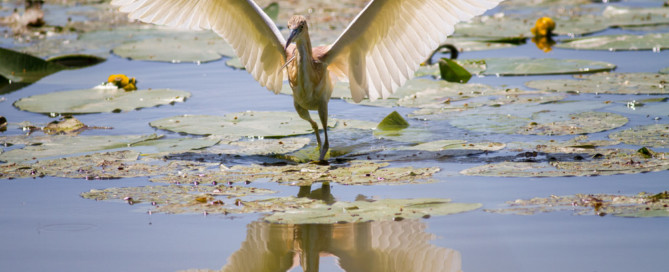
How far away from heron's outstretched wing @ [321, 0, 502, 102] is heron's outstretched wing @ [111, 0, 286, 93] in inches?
16.2

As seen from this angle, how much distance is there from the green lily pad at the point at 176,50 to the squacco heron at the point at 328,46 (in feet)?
9.84

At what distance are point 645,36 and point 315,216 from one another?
5.84 metres

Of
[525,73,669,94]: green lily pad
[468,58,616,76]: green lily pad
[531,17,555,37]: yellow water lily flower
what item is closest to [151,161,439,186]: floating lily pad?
[525,73,669,94]: green lily pad

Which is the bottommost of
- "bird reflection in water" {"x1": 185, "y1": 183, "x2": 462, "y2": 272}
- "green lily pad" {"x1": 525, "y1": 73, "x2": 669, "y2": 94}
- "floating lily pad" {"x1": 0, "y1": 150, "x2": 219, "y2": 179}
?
"bird reflection in water" {"x1": 185, "y1": 183, "x2": 462, "y2": 272}

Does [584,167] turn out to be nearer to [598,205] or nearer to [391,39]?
[598,205]

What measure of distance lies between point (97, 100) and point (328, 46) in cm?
224

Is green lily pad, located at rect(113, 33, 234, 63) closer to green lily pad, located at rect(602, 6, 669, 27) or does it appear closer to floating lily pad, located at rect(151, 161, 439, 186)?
floating lily pad, located at rect(151, 161, 439, 186)

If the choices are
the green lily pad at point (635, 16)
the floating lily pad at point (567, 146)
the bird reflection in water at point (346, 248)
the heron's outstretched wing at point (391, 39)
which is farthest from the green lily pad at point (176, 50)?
the bird reflection in water at point (346, 248)

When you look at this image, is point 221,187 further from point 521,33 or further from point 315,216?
point 521,33

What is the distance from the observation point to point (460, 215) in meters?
3.63

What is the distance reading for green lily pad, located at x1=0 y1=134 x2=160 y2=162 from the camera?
4.84 meters

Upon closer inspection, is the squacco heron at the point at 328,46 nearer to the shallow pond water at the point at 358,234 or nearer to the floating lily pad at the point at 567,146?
the shallow pond water at the point at 358,234

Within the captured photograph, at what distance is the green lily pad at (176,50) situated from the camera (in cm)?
834

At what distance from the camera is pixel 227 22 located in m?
5.21
